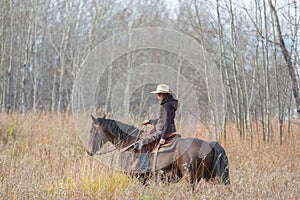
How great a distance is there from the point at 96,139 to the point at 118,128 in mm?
367

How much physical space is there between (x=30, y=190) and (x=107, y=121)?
5.44ft

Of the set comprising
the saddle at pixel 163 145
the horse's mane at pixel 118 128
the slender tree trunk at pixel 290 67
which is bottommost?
the saddle at pixel 163 145

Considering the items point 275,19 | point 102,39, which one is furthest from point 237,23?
point 102,39

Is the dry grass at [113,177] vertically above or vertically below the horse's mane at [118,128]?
below

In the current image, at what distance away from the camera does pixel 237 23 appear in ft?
28.6

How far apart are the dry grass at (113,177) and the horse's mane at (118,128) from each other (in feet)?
1.72

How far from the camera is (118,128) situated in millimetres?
5344

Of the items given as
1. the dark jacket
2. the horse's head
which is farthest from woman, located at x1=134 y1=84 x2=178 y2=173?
the horse's head

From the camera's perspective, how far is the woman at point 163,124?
15.9 ft

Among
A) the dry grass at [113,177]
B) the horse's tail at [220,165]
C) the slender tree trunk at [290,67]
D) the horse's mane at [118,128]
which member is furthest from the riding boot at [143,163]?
the slender tree trunk at [290,67]

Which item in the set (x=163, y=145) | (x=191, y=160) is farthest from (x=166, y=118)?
(x=191, y=160)

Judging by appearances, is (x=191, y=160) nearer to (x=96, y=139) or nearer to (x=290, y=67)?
(x=96, y=139)

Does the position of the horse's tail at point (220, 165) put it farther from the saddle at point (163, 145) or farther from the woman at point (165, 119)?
the woman at point (165, 119)

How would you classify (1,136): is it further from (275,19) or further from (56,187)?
(275,19)
